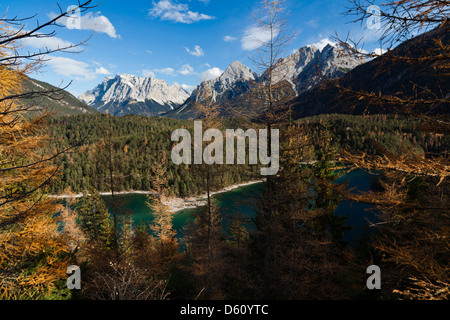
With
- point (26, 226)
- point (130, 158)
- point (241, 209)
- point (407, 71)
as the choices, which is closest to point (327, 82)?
point (407, 71)

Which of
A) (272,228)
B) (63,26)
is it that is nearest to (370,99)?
(63,26)

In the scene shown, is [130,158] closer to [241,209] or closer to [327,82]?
[241,209]

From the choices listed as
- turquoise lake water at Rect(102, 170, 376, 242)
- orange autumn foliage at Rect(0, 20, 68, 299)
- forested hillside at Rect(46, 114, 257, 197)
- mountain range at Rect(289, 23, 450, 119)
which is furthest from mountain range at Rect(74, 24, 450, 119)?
forested hillside at Rect(46, 114, 257, 197)

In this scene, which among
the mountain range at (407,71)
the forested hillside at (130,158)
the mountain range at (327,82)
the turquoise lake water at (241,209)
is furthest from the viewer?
the forested hillside at (130,158)

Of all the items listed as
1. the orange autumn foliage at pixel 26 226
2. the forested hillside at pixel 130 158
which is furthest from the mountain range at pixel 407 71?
the forested hillside at pixel 130 158

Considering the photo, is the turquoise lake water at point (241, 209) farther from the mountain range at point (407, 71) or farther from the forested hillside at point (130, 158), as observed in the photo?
the forested hillside at point (130, 158)
